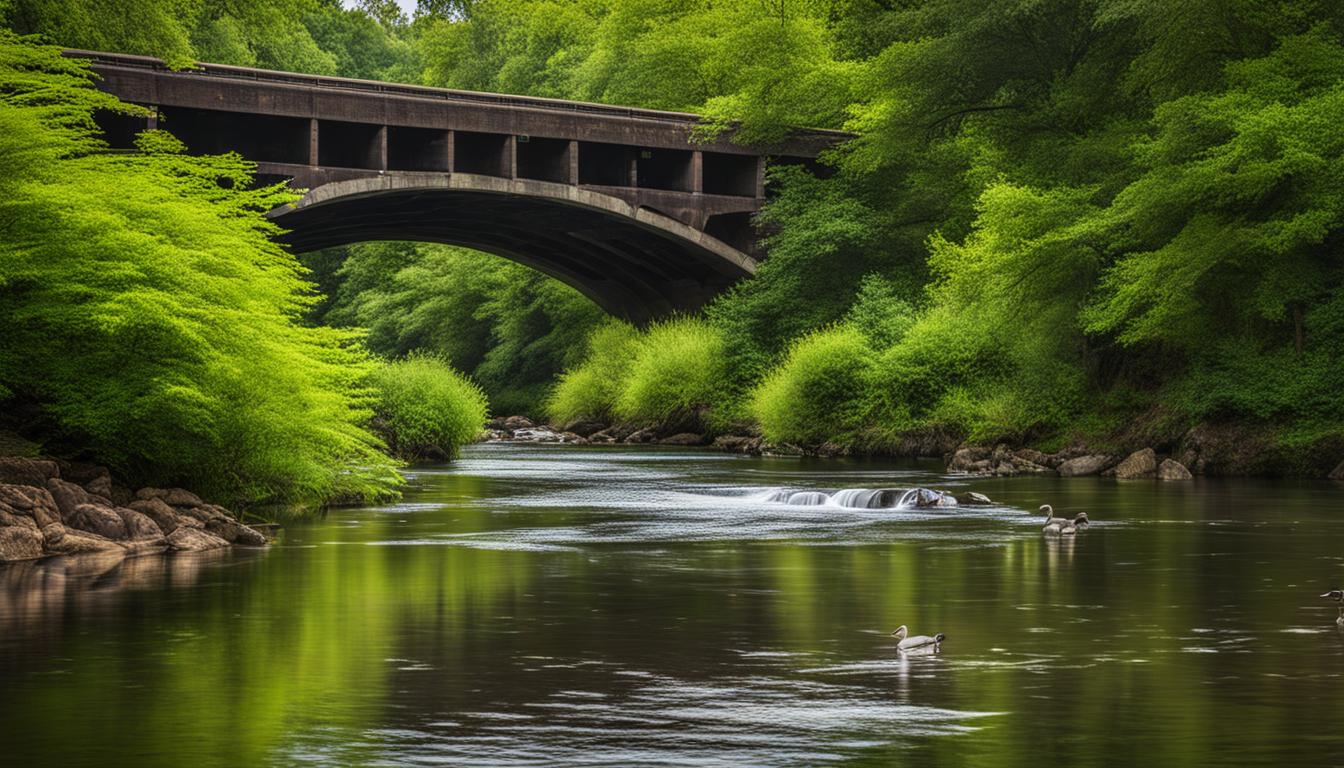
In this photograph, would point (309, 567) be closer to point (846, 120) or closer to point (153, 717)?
point (153, 717)

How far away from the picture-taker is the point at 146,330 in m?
26.4

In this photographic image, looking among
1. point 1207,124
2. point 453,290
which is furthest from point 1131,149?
point 453,290

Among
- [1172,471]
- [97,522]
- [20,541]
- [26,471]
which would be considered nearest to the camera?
[20,541]

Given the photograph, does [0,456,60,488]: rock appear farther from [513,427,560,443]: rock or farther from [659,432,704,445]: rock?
[513,427,560,443]: rock

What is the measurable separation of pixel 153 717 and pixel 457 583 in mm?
8458

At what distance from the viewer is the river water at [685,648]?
11531 mm

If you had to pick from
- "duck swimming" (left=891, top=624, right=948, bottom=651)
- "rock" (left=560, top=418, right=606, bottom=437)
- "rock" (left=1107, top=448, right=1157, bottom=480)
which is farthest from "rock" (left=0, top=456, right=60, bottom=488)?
"rock" (left=560, top=418, right=606, bottom=437)

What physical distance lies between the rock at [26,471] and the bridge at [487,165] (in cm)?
2870

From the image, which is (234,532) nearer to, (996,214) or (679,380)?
(996,214)

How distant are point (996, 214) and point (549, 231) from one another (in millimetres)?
26405

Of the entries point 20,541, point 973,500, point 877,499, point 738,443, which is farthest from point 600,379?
point 20,541

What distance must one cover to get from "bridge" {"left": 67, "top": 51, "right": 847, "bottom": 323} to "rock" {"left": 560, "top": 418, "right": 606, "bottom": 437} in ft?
21.8

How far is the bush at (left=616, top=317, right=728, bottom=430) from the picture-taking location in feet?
214

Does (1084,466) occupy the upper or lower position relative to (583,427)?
lower
